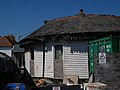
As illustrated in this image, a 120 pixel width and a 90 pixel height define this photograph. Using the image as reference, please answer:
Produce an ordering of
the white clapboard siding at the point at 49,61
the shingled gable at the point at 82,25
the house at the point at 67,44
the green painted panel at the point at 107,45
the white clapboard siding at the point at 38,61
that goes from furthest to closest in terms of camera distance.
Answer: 1. the white clapboard siding at the point at 38,61
2. the white clapboard siding at the point at 49,61
3. the shingled gable at the point at 82,25
4. the house at the point at 67,44
5. the green painted panel at the point at 107,45

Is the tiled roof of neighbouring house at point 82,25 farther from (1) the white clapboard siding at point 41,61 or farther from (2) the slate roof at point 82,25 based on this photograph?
(1) the white clapboard siding at point 41,61

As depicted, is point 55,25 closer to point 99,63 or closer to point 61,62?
point 61,62

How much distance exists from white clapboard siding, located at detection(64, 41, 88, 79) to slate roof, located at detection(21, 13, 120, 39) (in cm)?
102

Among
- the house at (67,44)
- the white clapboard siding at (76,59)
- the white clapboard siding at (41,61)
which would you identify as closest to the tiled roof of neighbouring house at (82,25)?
the house at (67,44)

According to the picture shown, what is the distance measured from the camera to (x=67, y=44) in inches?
764

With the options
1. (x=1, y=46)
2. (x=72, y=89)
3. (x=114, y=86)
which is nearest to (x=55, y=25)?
(x=114, y=86)

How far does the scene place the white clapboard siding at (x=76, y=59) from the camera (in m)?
19.2

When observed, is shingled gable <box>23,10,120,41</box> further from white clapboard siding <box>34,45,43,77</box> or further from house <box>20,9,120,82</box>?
white clapboard siding <box>34,45,43,77</box>

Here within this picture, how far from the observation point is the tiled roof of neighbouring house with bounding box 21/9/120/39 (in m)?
19.5

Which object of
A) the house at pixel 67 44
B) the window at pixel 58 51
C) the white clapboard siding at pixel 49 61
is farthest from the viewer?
the white clapboard siding at pixel 49 61

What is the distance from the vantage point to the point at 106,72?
12.7 m

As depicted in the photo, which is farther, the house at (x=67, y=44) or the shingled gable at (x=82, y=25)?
the shingled gable at (x=82, y=25)

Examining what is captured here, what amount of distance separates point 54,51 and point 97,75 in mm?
7095

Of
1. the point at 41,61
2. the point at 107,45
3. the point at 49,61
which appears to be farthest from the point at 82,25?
the point at 107,45
